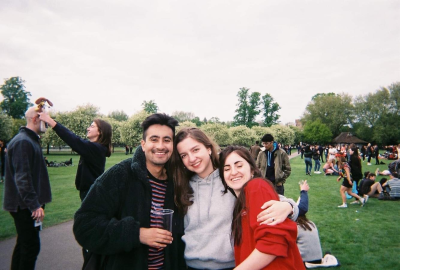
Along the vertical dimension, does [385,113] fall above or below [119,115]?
below

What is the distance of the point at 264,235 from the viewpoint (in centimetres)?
138

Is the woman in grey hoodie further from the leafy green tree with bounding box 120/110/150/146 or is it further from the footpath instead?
the leafy green tree with bounding box 120/110/150/146

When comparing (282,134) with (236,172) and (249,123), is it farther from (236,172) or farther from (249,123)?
(236,172)

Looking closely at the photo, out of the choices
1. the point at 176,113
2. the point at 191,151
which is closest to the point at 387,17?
the point at 191,151

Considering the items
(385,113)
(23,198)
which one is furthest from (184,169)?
(385,113)

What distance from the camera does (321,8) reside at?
3322 millimetres

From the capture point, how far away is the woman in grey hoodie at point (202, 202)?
171 centimetres

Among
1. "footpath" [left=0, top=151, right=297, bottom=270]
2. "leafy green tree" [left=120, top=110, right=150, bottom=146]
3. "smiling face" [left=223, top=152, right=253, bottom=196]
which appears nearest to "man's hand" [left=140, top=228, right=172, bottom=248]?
"smiling face" [left=223, top=152, right=253, bottom=196]

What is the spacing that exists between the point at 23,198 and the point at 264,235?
8.58 feet

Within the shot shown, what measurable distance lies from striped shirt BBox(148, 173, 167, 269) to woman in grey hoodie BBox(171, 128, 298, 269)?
0.13 meters

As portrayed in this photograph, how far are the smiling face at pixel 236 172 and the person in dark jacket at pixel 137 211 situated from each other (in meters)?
0.47
